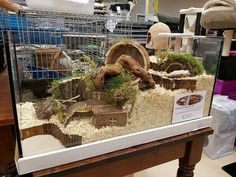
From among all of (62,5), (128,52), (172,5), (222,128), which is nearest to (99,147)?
(128,52)

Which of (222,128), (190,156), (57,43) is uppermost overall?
(57,43)

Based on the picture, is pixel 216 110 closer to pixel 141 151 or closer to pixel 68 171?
pixel 141 151

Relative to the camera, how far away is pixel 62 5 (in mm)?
675

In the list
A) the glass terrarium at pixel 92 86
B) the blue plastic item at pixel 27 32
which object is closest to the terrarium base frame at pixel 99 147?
the glass terrarium at pixel 92 86

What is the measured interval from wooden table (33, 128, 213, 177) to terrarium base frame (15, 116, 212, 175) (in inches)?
0.5

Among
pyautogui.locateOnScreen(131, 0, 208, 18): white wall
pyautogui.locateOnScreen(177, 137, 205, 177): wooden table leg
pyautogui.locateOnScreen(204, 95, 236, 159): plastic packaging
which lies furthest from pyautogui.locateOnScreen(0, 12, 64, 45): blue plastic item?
pyautogui.locateOnScreen(131, 0, 208, 18): white wall

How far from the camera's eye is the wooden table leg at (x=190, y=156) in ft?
2.47


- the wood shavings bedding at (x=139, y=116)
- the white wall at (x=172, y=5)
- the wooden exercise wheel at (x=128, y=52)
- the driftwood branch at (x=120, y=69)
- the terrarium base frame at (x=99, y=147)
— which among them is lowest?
the terrarium base frame at (x=99, y=147)

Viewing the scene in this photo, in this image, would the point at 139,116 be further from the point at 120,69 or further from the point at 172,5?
the point at 172,5

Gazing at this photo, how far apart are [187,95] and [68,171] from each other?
1.45 feet

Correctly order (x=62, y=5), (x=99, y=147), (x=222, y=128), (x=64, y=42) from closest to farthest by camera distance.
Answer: (x=99, y=147) < (x=62, y=5) < (x=64, y=42) < (x=222, y=128)

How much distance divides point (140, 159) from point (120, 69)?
293 mm

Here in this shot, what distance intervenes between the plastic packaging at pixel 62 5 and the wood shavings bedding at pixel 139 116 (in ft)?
1.07

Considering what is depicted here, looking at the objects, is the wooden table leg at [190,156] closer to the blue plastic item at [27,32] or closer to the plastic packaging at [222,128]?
the blue plastic item at [27,32]
